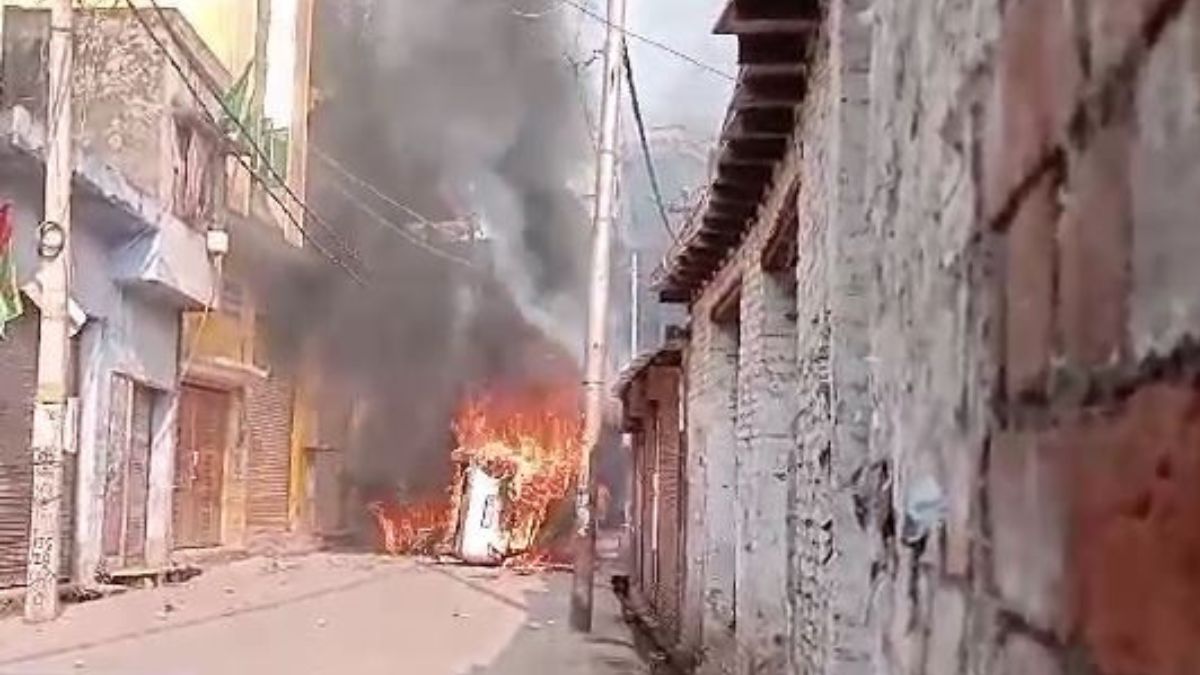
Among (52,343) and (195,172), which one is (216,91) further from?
(52,343)

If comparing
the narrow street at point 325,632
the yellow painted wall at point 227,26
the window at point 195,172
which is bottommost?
the narrow street at point 325,632

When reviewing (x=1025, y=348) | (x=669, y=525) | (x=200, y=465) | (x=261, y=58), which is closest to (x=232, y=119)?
(x=200, y=465)

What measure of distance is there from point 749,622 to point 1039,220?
8.05m

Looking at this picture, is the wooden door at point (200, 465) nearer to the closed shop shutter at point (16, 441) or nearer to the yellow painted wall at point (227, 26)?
the yellow painted wall at point (227, 26)

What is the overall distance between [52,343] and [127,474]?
6.82 meters

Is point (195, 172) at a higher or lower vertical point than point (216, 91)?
lower

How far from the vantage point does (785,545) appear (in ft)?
30.1

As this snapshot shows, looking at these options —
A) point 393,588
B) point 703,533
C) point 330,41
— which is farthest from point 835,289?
point 330,41

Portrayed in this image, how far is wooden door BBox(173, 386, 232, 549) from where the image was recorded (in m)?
25.2

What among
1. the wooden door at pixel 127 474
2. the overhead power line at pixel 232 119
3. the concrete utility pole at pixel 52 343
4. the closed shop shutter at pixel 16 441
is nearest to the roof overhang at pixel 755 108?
the concrete utility pole at pixel 52 343

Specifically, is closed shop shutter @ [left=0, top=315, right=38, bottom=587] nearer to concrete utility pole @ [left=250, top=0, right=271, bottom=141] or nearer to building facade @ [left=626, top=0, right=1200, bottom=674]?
concrete utility pole @ [left=250, top=0, right=271, bottom=141]

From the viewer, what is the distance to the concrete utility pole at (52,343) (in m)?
15.1

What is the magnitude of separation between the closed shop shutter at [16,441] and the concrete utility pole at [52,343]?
1.58 metres

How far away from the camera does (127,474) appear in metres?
21.7
